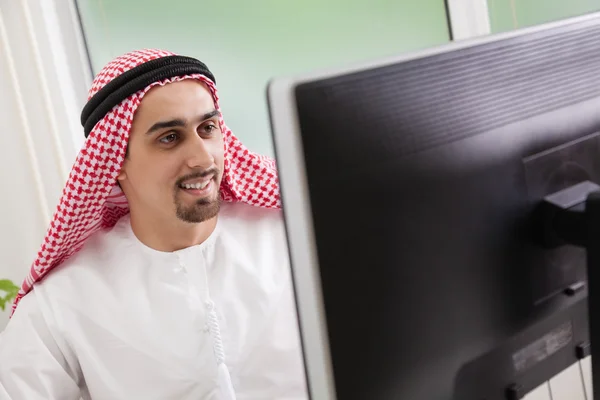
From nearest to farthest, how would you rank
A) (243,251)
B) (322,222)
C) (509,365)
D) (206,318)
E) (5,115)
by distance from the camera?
(322,222), (509,365), (206,318), (243,251), (5,115)

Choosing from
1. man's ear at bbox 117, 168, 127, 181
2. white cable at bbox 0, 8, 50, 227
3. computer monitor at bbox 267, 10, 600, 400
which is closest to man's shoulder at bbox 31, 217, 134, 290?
man's ear at bbox 117, 168, 127, 181

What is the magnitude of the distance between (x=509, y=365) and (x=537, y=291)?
0.08m

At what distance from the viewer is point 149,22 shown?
86.7 inches

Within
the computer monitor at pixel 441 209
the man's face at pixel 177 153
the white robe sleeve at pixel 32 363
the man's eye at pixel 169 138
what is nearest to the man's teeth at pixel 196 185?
the man's face at pixel 177 153

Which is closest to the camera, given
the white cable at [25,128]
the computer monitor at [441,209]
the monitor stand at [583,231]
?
the computer monitor at [441,209]

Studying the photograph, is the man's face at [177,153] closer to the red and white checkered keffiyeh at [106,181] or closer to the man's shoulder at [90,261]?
the red and white checkered keffiyeh at [106,181]

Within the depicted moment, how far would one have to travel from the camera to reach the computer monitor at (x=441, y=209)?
0.54 meters

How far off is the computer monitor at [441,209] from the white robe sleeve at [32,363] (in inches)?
41.1

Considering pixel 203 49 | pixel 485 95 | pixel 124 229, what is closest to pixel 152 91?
pixel 124 229

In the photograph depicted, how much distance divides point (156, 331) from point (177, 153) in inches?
15.5

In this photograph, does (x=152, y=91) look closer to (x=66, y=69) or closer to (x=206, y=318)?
(x=206, y=318)

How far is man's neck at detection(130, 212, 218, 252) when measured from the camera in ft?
5.09

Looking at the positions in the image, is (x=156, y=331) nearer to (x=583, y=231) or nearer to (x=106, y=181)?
(x=106, y=181)

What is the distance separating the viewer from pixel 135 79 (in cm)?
146
